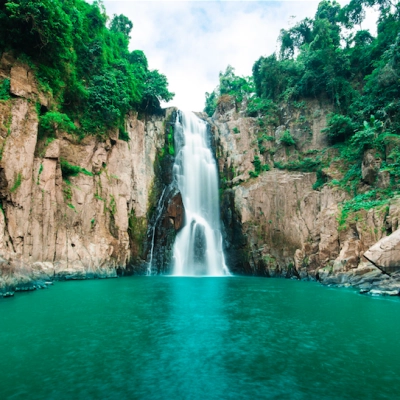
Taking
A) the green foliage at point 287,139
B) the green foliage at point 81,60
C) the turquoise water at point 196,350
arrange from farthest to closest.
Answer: the green foliage at point 287,139 → the green foliage at point 81,60 → the turquoise water at point 196,350

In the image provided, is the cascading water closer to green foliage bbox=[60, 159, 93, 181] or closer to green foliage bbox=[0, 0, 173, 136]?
green foliage bbox=[0, 0, 173, 136]

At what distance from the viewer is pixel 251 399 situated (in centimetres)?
441

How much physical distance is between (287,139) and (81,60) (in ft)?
63.2

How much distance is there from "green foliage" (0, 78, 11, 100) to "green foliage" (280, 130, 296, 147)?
22.6m

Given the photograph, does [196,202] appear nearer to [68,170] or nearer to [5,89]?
[68,170]

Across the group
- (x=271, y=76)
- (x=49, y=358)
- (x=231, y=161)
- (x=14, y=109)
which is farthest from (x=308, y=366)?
(x=271, y=76)

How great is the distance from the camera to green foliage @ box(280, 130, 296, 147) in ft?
95.9

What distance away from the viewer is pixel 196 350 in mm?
6473

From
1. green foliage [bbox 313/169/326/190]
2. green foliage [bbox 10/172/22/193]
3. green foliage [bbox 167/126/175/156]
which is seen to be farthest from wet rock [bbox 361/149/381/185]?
green foliage [bbox 10/172/22/193]

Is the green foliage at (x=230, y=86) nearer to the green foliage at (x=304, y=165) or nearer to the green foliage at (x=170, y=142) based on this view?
the green foliage at (x=170, y=142)

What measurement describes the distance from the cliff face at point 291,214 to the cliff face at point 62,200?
8.22 m

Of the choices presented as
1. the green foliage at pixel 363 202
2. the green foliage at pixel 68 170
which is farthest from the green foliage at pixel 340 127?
the green foliage at pixel 68 170

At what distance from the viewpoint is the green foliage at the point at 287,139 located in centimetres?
2923

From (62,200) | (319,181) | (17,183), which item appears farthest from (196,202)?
(17,183)
